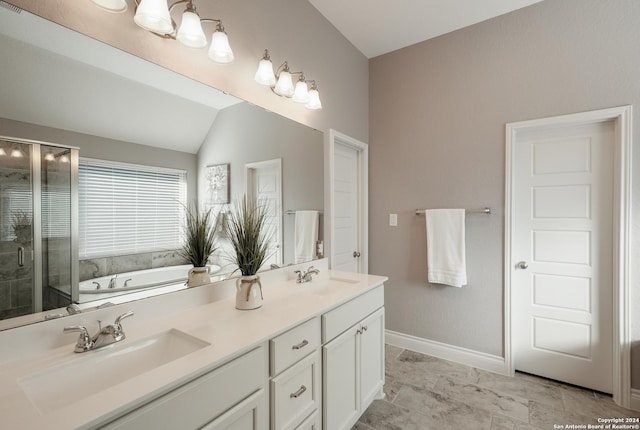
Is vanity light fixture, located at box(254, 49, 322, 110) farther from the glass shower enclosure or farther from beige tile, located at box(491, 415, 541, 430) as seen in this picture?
beige tile, located at box(491, 415, 541, 430)

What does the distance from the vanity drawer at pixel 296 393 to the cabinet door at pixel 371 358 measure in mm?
439

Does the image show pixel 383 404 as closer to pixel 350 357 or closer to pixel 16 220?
pixel 350 357

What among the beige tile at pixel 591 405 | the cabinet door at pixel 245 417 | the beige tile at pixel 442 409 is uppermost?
the cabinet door at pixel 245 417

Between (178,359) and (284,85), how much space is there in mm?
1654

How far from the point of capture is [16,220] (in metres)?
0.97

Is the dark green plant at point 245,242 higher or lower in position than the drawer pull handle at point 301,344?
higher

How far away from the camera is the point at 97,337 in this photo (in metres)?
1.00

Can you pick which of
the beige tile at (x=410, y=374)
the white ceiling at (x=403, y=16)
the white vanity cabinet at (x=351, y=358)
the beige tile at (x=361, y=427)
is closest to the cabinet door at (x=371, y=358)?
the white vanity cabinet at (x=351, y=358)

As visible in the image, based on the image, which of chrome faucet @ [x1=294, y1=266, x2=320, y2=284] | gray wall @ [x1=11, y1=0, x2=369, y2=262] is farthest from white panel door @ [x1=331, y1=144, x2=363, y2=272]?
chrome faucet @ [x1=294, y1=266, x2=320, y2=284]

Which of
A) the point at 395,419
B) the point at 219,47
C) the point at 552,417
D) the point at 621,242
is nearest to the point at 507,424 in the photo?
the point at 552,417

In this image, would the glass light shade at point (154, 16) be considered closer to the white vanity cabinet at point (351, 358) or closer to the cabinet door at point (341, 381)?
the white vanity cabinet at point (351, 358)

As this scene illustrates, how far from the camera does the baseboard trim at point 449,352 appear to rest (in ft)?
7.98

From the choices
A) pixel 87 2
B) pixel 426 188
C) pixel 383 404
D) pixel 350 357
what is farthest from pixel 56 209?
pixel 426 188

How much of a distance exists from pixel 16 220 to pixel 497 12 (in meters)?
3.25
